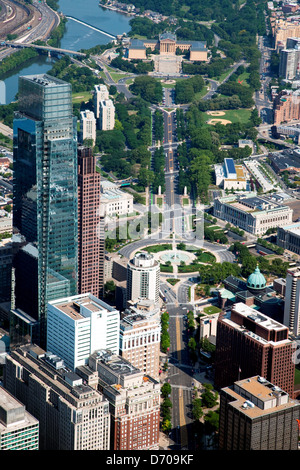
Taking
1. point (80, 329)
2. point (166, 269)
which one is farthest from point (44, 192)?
point (166, 269)

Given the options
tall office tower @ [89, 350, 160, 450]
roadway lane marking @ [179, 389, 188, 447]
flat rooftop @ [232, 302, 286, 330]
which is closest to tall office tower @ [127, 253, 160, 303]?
flat rooftop @ [232, 302, 286, 330]

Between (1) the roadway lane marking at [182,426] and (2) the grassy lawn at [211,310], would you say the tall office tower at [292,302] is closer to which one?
(2) the grassy lawn at [211,310]

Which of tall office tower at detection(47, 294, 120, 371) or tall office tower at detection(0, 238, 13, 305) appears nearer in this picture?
tall office tower at detection(47, 294, 120, 371)

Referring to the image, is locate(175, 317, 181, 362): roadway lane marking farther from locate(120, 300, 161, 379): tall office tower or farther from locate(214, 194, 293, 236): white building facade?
locate(214, 194, 293, 236): white building facade

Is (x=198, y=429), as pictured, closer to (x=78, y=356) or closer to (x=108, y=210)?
(x=78, y=356)

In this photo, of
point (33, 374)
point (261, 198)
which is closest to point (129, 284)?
point (33, 374)
